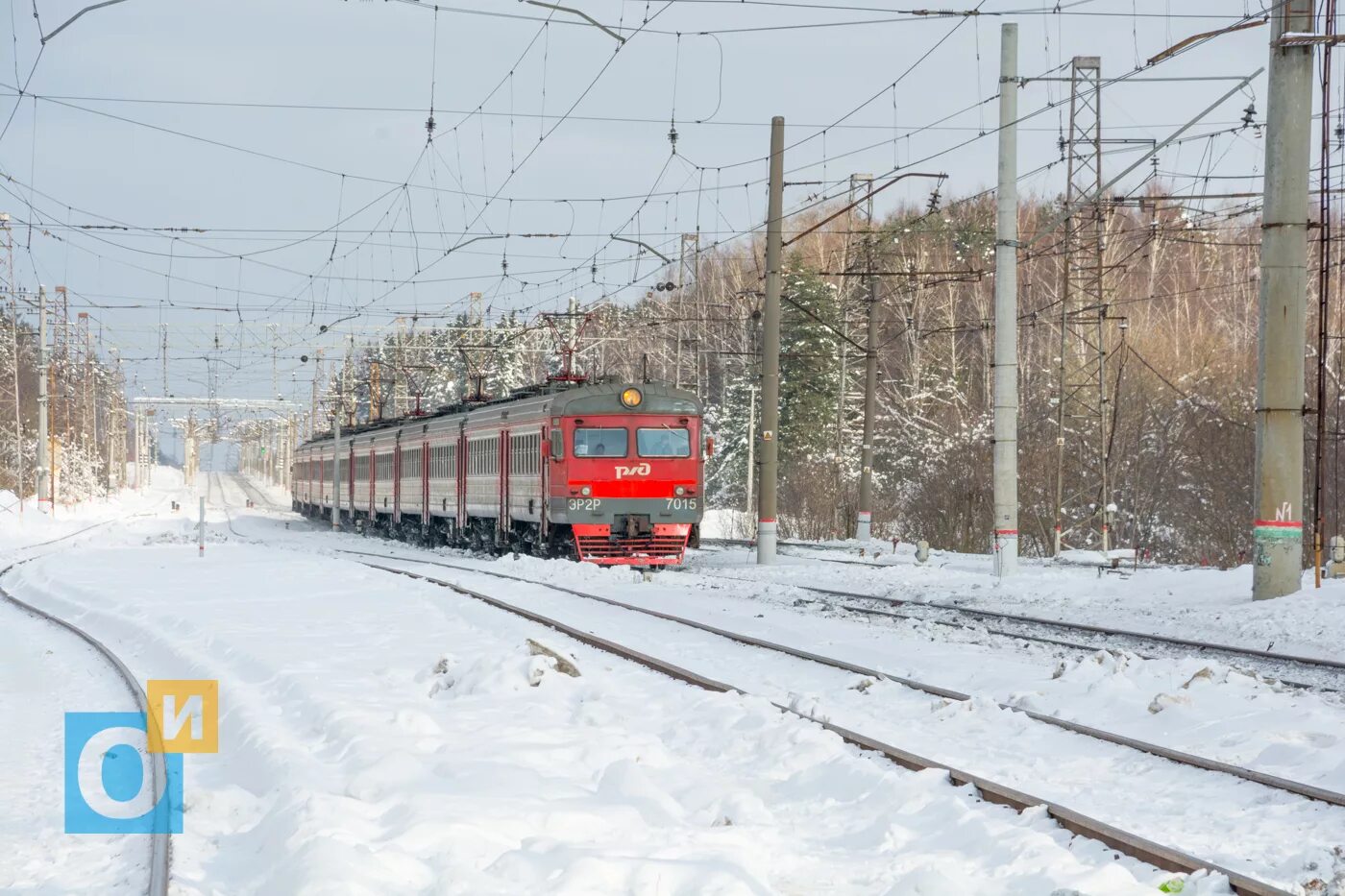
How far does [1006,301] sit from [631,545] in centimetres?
793

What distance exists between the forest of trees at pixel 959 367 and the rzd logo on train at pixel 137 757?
14.0 m

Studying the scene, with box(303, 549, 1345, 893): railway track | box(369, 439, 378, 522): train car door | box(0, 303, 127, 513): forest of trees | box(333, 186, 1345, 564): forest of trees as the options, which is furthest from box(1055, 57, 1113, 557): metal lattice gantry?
box(0, 303, 127, 513): forest of trees

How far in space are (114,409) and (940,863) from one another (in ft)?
309

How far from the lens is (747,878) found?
5.93 m

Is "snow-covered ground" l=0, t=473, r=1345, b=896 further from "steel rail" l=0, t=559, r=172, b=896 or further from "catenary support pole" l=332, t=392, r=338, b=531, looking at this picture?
"catenary support pole" l=332, t=392, r=338, b=531

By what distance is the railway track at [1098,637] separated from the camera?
1210 centimetres

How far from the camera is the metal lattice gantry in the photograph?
2861 cm

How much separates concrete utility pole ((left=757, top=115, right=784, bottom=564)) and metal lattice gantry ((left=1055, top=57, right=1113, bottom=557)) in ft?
16.9

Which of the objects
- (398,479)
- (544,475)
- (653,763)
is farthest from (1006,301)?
(398,479)

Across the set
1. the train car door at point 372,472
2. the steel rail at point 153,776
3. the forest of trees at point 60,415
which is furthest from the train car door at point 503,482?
the forest of trees at point 60,415

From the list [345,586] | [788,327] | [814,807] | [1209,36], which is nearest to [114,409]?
[788,327]

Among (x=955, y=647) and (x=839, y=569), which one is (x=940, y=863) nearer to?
(x=955, y=647)

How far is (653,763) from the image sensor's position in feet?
27.6

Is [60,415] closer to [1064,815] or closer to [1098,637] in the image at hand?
[1098,637]
